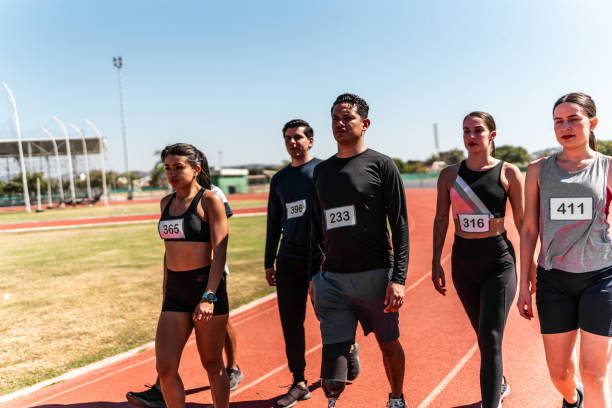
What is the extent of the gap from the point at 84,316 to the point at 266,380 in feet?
13.2

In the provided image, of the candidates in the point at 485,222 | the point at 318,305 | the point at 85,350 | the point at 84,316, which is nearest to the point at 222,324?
the point at 318,305

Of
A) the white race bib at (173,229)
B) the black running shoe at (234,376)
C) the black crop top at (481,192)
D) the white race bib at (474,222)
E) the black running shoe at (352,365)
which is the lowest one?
the black running shoe at (234,376)

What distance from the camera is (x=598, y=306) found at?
2561mm

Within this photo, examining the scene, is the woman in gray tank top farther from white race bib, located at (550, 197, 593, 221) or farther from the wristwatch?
the wristwatch

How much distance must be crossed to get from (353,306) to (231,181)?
7187 centimetres

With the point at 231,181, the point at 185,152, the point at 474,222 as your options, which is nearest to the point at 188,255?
the point at 185,152

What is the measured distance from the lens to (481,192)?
3383 millimetres

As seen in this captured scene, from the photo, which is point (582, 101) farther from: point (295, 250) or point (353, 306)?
point (295, 250)

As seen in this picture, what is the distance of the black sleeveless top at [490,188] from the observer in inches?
132

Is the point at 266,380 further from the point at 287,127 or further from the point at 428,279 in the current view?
the point at 428,279

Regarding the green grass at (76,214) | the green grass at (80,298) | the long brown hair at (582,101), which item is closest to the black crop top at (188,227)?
the long brown hair at (582,101)

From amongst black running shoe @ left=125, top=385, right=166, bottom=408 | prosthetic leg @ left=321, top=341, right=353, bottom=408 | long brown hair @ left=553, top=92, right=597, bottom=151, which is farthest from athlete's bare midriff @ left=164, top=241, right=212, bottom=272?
long brown hair @ left=553, top=92, right=597, bottom=151

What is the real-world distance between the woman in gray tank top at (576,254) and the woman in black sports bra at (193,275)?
6.79 feet

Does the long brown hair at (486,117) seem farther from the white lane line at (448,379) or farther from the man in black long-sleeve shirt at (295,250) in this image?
the white lane line at (448,379)
